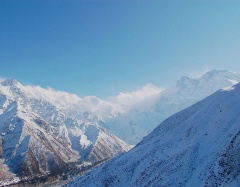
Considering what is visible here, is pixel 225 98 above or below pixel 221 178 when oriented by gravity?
above

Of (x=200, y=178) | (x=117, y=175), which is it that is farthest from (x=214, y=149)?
(x=117, y=175)

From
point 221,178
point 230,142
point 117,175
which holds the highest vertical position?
point 117,175

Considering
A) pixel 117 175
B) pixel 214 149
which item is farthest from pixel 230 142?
pixel 117 175

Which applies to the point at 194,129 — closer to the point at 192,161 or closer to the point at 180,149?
the point at 180,149

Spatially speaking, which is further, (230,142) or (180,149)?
(180,149)

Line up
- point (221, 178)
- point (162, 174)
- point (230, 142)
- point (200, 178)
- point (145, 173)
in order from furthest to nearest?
point (145, 173), point (162, 174), point (230, 142), point (200, 178), point (221, 178)

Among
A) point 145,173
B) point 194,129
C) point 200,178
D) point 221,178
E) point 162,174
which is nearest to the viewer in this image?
point 221,178
